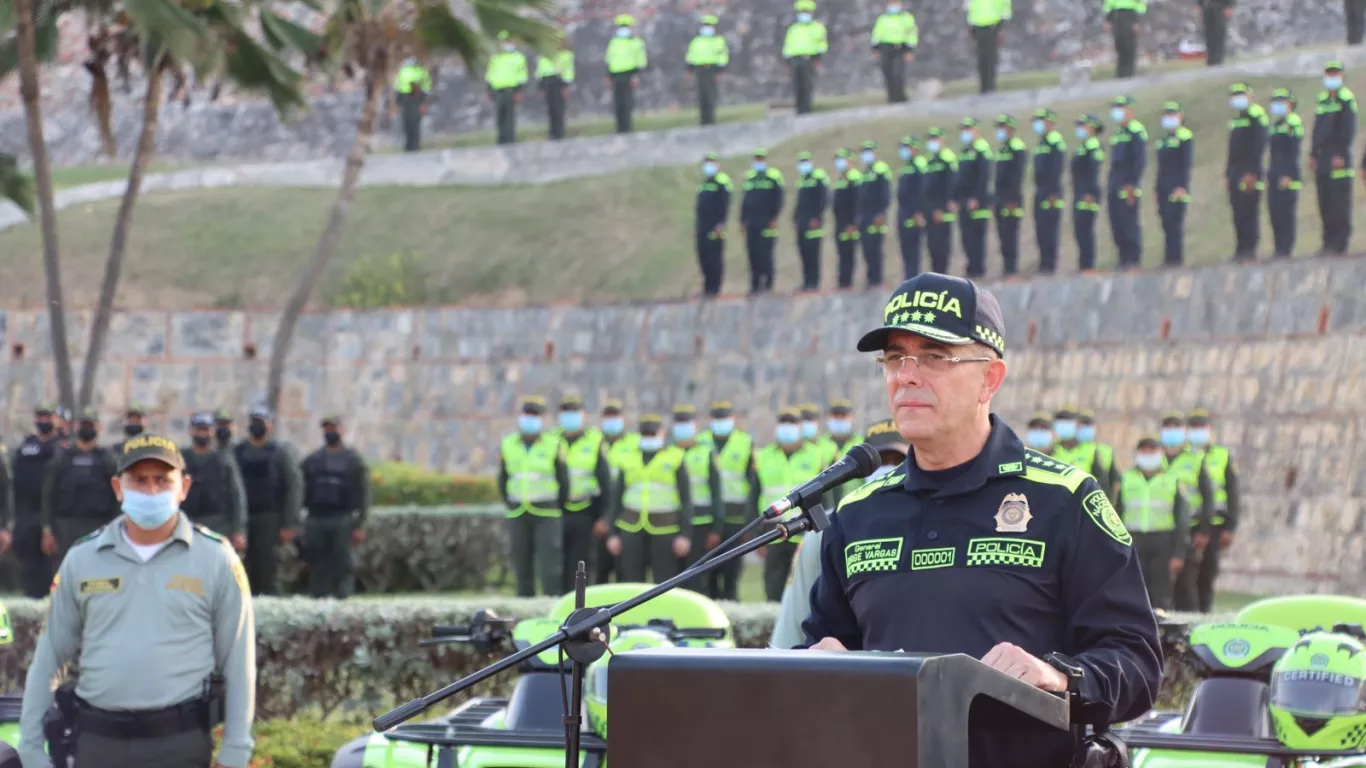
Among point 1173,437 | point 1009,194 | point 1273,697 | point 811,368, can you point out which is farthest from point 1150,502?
point 1273,697

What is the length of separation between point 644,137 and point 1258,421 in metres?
14.3

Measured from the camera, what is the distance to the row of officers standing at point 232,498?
1577cm

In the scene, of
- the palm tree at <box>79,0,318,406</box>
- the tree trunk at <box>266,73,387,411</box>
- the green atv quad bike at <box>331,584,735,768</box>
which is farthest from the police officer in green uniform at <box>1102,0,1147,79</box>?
the green atv quad bike at <box>331,584,735,768</box>

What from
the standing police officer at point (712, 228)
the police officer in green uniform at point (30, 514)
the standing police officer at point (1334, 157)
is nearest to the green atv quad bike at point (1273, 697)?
the police officer in green uniform at point (30, 514)

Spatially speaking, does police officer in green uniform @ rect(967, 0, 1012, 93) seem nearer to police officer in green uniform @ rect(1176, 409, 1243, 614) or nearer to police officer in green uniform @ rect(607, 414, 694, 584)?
police officer in green uniform @ rect(1176, 409, 1243, 614)

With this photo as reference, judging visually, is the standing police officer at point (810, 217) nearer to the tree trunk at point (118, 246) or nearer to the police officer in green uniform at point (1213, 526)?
the tree trunk at point (118, 246)

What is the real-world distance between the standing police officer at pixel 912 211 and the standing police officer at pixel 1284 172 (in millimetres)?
4329

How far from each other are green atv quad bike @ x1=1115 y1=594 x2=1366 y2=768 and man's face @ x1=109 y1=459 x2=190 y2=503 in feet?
10.1

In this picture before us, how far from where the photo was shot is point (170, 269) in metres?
31.8

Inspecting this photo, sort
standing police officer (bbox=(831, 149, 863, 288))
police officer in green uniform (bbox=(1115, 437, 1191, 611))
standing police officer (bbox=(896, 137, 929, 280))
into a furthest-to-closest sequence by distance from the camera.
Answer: standing police officer (bbox=(831, 149, 863, 288))
standing police officer (bbox=(896, 137, 929, 280))
police officer in green uniform (bbox=(1115, 437, 1191, 611))

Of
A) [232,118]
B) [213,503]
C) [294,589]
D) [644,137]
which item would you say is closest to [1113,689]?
[213,503]

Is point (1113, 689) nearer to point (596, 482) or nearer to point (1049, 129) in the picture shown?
point (596, 482)

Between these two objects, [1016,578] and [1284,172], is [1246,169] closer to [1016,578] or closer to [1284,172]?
[1284,172]

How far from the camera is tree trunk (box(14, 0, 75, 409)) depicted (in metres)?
19.6
